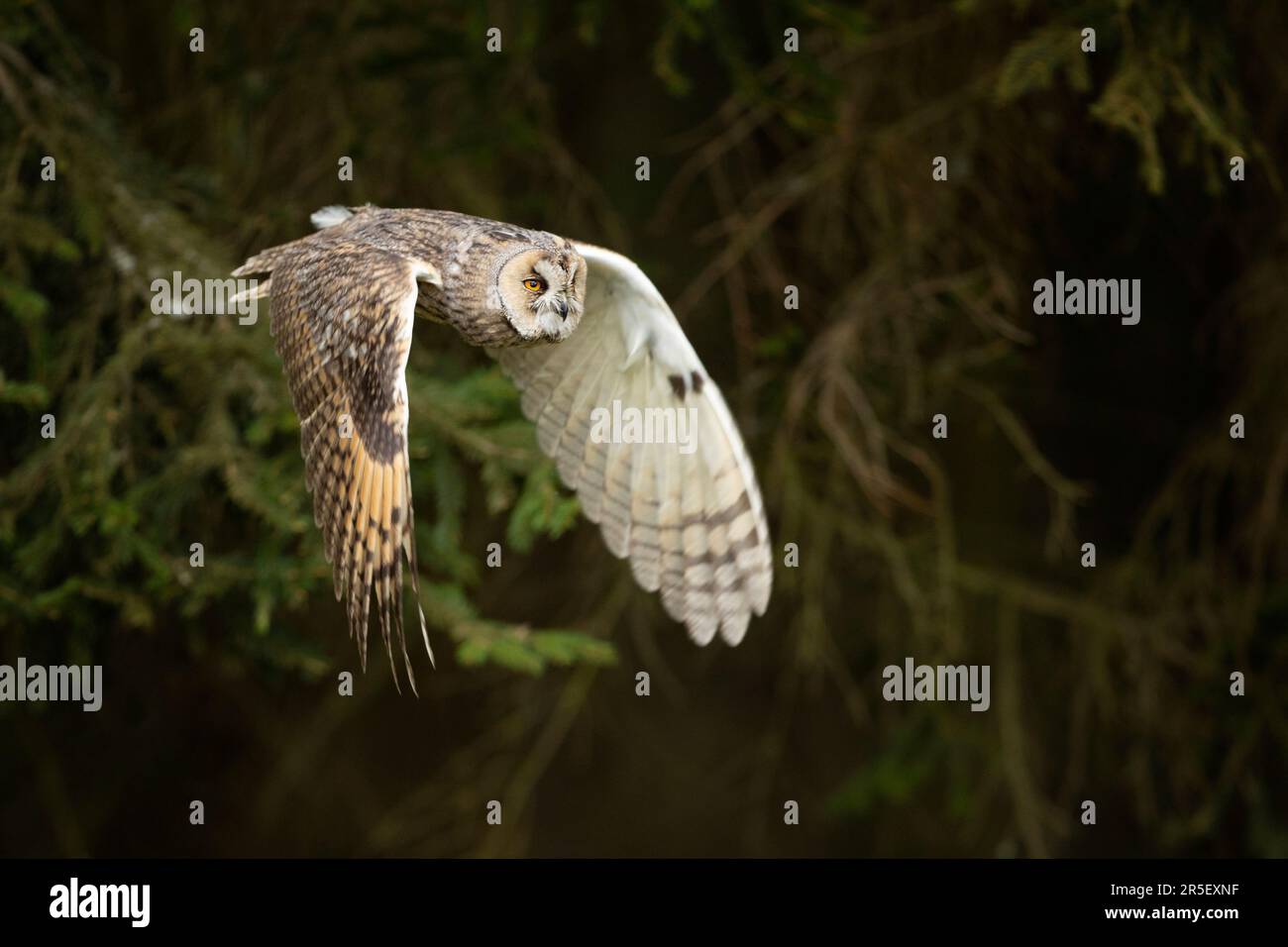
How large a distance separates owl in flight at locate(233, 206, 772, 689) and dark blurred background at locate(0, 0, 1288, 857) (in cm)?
26

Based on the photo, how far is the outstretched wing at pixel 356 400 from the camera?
3.19 m

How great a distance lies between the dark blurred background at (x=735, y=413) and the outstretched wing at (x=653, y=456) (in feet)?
0.61

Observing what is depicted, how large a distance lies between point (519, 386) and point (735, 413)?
59.5 inches

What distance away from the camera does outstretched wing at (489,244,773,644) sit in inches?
160

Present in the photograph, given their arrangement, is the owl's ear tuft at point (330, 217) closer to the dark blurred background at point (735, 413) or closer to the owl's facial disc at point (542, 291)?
the dark blurred background at point (735, 413)

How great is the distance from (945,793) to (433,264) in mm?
5495

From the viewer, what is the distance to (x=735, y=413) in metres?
5.57
